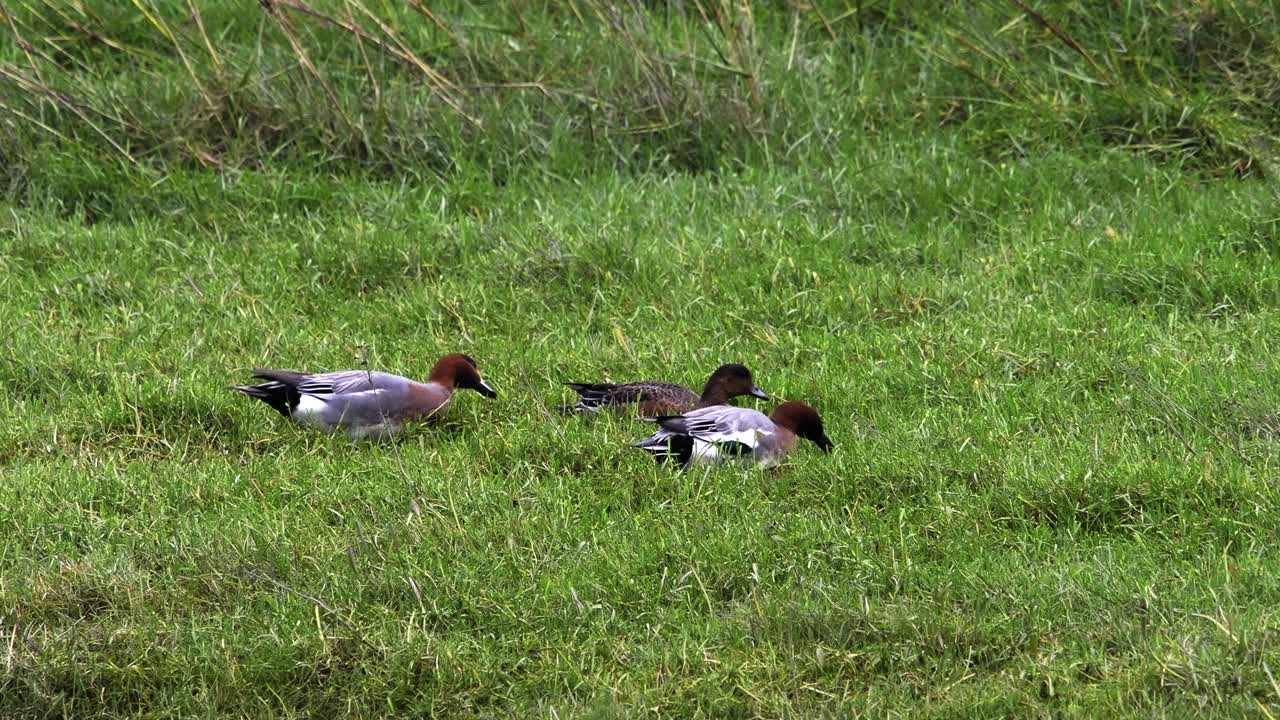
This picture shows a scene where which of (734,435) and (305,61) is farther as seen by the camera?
(305,61)

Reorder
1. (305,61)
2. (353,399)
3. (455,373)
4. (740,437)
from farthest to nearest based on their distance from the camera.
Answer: (305,61), (455,373), (353,399), (740,437)

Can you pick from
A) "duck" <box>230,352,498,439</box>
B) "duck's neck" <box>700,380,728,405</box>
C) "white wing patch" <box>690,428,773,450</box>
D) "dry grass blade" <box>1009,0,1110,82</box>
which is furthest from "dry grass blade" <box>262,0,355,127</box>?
"white wing patch" <box>690,428,773,450</box>

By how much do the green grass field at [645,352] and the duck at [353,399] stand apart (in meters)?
0.07

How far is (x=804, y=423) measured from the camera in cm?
520

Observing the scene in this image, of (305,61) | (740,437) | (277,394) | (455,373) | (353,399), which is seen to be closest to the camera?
(740,437)

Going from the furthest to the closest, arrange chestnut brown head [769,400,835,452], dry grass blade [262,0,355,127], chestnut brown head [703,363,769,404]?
dry grass blade [262,0,355,127], chestnut brown head [703,363,769,404], chestnut brown head [769,400,835,452]

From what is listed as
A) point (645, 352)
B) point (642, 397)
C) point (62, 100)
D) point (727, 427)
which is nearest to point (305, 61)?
point (62, 100)

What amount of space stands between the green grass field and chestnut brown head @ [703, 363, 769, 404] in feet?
0.78

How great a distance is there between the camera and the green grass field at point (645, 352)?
4035mm

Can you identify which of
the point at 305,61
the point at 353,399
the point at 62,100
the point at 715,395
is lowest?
the point at 715,395

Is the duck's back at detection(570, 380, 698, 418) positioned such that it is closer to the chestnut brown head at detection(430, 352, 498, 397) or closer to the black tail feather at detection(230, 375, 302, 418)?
the chestnut brown head at detection(430, 352, 498, 397)

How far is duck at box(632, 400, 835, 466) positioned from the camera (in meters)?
5.11

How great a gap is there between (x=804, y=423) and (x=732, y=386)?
0.48 meters

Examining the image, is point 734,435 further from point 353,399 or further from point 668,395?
point 353,399
